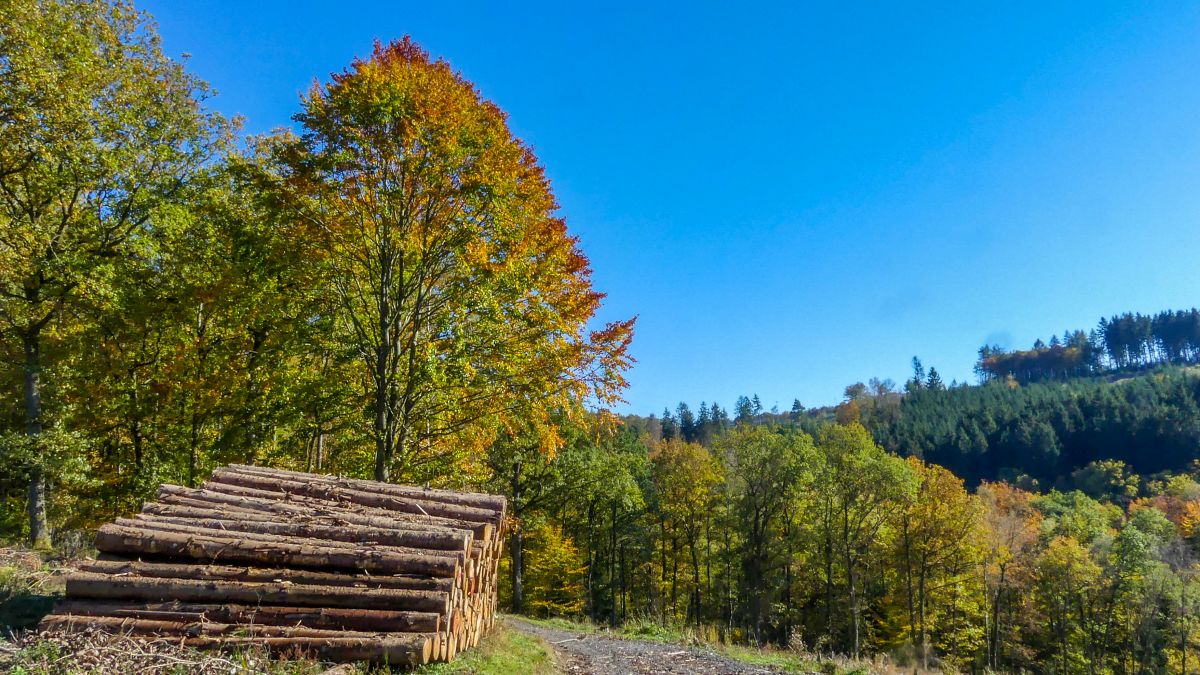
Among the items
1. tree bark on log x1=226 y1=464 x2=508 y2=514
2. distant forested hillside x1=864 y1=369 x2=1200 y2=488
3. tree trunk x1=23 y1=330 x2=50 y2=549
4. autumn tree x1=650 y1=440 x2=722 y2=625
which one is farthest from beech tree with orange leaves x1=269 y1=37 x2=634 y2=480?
distant forested hillside x1=864 y1=369 x2=1200 y2=488

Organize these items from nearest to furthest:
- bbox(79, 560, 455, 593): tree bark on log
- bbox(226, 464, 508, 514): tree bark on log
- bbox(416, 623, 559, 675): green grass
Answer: bbox(79, 560, 455, 593): tree bark on log
bbox(416, 623, 559, 675): green grass
bbox(226, 464, 508, 514): tree bark on log

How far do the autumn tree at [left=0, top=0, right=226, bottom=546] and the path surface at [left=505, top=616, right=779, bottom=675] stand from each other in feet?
43.2

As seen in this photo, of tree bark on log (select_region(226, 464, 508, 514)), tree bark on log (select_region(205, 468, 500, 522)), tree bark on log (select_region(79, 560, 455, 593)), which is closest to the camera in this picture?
tree bark on log (select_region(79, 560, 455, 593))

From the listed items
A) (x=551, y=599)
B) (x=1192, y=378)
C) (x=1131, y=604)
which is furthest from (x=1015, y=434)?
(x=551, y=599)

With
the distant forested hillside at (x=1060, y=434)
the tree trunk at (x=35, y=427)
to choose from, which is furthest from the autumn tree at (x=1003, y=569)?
the distant forested hillside at (x=1060, y=434)

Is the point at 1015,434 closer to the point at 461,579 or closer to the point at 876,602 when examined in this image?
the point at 876,602

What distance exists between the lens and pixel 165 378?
48.4ft

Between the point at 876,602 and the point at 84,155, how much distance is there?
47220mm

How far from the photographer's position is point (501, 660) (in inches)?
300

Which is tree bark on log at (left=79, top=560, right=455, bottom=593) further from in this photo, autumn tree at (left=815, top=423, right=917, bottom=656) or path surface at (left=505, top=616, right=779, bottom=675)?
autumn tree at (left=815, top=423, right=917, bottom=656)

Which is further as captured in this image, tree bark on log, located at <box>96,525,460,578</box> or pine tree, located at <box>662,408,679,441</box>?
pine tree, located at <box>662,408,679,441</box>

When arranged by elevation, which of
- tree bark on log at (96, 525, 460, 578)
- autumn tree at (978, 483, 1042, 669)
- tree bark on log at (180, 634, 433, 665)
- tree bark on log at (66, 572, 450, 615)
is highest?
tree bark on log at (96, 525, 460, 578)

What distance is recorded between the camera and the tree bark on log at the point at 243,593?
19.8ft

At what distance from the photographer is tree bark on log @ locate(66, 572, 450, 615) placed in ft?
19.8
